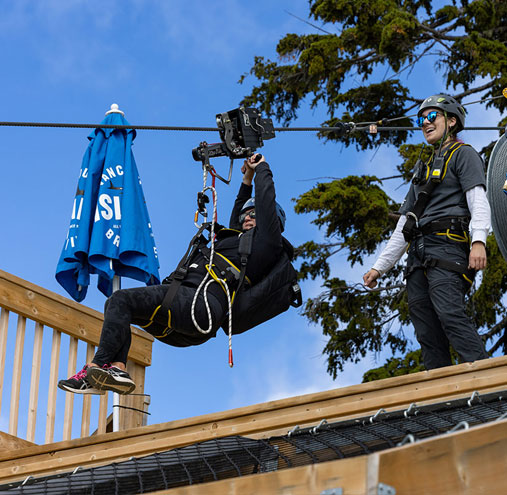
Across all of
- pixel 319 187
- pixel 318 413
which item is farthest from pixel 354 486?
pixel 319 187

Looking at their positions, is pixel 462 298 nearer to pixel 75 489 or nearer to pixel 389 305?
pixel 75 489

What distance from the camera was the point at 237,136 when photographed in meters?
6.51

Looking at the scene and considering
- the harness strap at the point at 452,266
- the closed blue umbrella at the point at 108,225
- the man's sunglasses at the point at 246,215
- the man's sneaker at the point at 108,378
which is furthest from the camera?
the closed blue umbrella at the point at 108,225

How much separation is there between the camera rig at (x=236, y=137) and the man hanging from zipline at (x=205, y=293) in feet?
0.42

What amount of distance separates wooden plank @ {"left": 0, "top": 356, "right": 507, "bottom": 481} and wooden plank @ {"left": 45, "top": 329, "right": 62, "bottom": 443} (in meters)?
1.48

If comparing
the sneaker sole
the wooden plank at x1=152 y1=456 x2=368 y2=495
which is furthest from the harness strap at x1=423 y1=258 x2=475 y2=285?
the wooden plank at x1=152 y1=456 x2=368 y2=495

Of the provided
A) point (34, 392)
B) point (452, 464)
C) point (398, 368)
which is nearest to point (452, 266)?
point (452, 464)

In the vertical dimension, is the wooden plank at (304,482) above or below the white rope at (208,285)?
below

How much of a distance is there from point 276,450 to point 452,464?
160 cm

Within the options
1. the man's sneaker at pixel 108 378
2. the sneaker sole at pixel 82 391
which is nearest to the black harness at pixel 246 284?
the man's sneaker at pixel 108 378

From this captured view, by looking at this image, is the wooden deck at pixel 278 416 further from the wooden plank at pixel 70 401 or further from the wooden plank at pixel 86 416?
the wooden plank at pixel 86 416

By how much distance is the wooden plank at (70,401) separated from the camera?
22.4ft

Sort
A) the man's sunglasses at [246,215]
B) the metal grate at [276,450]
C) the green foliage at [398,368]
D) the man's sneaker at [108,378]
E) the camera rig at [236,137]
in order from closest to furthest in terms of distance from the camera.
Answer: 1. the metal grate at [276,450]
2. the man's sneaker at [108,378]
3. the camera rig at [236,137]
4. the man's sunglasses at [246,215]
5. the green foliage at [398,368]

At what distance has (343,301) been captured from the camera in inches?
541
